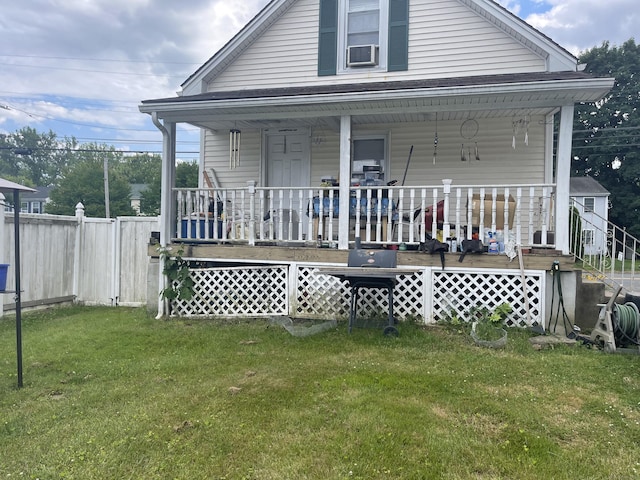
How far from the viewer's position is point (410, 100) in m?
5.80

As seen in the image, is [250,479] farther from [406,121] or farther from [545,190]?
[406,121]

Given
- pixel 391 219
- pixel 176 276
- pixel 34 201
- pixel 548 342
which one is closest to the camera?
pixel 548 342

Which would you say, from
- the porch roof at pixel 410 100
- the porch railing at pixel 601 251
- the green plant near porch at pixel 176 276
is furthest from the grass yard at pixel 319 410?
the porch roof at pixel 410 100

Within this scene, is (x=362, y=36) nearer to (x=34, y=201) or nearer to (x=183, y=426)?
(x=183, y=426)

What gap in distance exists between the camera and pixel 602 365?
4285mm

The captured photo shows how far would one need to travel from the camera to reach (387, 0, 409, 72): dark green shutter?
773 centimetres

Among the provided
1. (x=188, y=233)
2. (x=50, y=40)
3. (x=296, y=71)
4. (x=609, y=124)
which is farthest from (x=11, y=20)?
(x=609, y=124)

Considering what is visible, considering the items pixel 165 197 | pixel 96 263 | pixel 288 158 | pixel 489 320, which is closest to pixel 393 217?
pixel 489 320

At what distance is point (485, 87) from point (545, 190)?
1.63 metres

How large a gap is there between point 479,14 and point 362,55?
2150 mm

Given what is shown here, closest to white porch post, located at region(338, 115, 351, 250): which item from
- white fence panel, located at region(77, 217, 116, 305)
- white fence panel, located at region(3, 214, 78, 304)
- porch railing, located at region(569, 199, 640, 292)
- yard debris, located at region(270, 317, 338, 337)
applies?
yard debris, located at region(270, 317, 338, 337)

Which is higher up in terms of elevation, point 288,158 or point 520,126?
point 520,126

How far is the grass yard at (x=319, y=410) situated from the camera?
8.29 feet

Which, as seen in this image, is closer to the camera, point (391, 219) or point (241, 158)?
point (391, 219)
